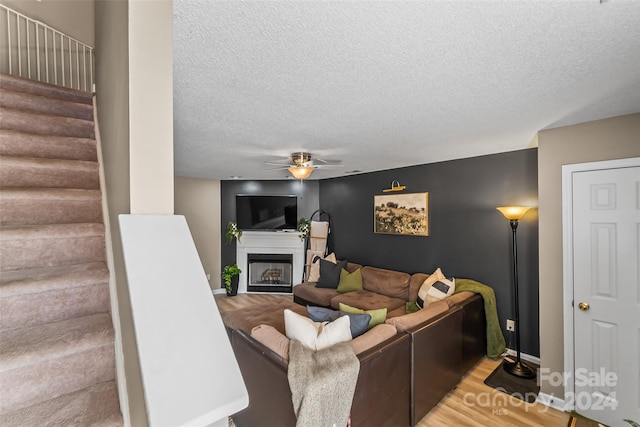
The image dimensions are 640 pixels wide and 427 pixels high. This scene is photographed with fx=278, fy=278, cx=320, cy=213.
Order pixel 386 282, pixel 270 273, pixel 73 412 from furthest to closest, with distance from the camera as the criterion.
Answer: pixel 270 273
pixel 386 282
pixel 73 412

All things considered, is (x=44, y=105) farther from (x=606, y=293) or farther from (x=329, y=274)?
(x=606, y=293)

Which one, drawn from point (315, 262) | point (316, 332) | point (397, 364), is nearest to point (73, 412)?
point (316, 332)

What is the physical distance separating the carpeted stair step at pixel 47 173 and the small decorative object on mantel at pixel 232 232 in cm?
409

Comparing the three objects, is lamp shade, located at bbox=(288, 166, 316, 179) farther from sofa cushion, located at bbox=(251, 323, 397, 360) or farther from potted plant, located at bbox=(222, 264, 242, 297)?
potted plant, located at bbox=(222, 264, 242, 297)

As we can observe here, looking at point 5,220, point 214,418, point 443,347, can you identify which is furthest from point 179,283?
point 443,347

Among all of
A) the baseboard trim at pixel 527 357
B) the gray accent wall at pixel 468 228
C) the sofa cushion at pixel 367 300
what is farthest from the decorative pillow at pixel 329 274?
the baseboard trim at pixel 527 357

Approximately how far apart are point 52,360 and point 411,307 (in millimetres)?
3573

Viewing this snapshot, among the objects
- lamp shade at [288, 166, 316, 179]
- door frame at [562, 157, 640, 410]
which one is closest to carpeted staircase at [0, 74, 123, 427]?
lamp shade at [288, 166, 316, 179]

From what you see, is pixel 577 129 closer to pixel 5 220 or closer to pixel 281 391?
pixel 281 391

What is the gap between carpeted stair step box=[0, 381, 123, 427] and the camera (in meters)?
0.83

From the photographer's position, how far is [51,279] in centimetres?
117

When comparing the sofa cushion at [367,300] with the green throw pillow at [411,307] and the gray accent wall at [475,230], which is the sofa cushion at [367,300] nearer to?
the green throw pillow at [411,307]

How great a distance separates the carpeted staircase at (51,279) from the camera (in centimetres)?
91

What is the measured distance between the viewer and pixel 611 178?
2.20m
